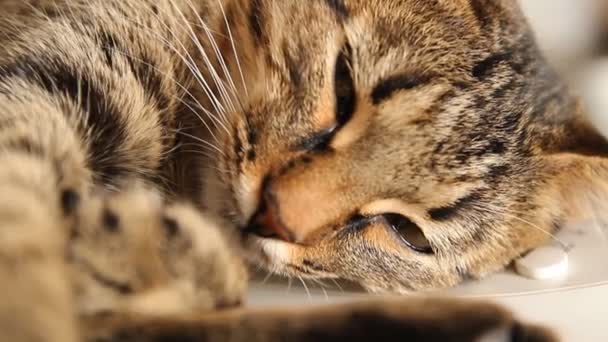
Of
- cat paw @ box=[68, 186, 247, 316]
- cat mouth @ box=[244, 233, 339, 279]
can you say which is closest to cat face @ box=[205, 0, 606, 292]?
cat mouth @ box=[244, 233, 339, 279]

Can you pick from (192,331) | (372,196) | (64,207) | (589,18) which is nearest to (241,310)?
(192,331)

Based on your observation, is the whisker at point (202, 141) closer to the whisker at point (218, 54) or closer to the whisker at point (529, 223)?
the whisker at point (218, 54)

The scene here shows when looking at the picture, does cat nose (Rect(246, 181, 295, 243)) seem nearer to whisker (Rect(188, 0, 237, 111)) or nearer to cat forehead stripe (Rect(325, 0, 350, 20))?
whisker (Rect(188, 0, 237, 111))

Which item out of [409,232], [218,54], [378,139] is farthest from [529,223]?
[218,54]

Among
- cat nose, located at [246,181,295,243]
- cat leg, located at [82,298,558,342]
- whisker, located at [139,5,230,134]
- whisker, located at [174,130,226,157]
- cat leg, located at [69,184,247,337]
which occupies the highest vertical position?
whisker, located at [139,5,230,134]

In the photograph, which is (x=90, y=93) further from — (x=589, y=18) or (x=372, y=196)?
(x=589, y=18)

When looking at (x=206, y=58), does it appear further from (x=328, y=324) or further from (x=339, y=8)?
(x=328, y=324)

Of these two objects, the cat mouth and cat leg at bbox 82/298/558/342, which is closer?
cat leg at bbox 82/298/558/342
